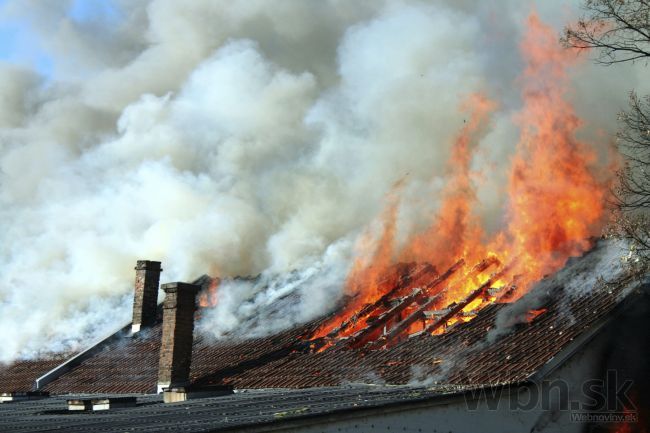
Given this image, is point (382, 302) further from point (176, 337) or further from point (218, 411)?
point (218, 411)

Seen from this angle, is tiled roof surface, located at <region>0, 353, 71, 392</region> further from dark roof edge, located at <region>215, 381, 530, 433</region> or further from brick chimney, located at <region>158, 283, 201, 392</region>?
dark roof edge, located at <region>215, 381, 530, 433</region>

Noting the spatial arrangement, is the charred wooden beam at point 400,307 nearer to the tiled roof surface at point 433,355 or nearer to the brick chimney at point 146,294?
the tiled roof surface at point 433,355

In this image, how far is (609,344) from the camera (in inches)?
516

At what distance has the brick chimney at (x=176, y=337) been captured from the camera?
56.1 feet

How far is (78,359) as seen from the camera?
853 inches

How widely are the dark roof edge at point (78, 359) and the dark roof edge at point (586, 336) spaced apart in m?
13.8

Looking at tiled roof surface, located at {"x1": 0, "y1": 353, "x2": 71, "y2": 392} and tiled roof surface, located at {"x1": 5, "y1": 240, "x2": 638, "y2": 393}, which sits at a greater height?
tiled roof surface, located at {"x1": 0, "y1": 353, "x2": 71, "y2": 392}

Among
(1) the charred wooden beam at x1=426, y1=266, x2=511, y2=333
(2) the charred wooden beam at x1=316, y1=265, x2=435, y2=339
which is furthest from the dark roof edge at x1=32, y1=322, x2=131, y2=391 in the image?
(1) the charred wooden beam at x1=426, y1=266, x2=511, y2=333

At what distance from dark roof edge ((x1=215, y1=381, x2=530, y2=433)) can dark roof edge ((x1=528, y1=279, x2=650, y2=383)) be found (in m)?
0.33

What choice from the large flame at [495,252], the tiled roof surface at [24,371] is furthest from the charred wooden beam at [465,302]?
the tiled roof surface at [24,371]

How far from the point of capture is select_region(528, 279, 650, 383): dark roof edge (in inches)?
474

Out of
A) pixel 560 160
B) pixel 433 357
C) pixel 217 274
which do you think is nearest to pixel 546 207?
pixel 560 160

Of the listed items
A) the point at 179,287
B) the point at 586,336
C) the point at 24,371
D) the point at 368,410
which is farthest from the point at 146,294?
the point at 586,336

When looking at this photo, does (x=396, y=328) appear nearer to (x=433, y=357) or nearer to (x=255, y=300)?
(x=433, y=357)
